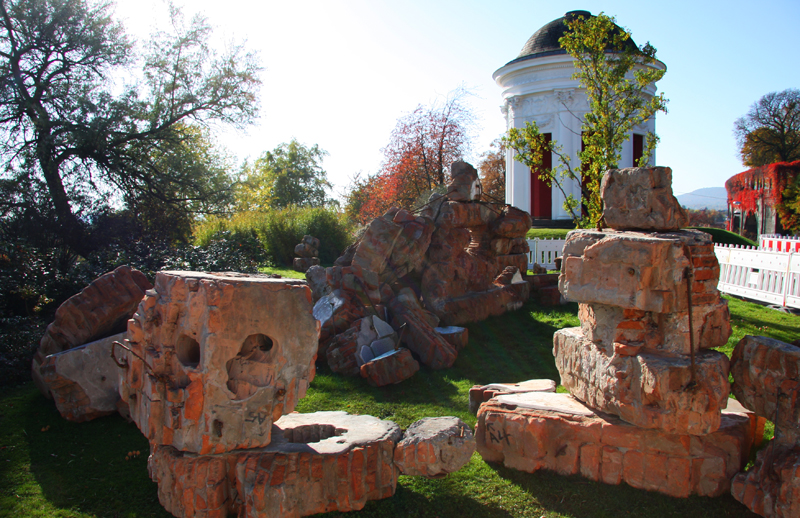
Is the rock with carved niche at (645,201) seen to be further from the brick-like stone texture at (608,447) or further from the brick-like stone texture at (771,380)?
the brick-like stone texture at (608,447)

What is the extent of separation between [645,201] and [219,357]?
3.39 metres

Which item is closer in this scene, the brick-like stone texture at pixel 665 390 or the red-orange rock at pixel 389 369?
the brick-like stone texture at pixel 665 390

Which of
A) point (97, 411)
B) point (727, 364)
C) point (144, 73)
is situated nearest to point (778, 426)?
point (727, 364)

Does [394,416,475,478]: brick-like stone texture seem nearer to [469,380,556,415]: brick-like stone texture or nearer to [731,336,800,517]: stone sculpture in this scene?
[469,380,556,415]: brick-like stone texture

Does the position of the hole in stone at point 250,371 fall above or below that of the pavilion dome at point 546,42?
below

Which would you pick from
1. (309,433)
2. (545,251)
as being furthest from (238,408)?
(545,251)

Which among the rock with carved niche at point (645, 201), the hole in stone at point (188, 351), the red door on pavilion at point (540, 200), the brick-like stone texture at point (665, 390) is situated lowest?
the brick-like stone texture at point (665, 390)

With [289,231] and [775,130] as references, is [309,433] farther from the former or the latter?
[775,130]

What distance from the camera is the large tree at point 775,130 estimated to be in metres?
30.6

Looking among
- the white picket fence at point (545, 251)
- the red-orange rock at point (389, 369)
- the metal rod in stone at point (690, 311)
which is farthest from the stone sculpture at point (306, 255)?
the metal rod in stone at point (690, 311)

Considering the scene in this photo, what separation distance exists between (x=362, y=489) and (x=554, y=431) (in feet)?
5.33

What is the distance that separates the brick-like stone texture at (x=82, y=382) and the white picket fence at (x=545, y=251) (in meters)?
10.8

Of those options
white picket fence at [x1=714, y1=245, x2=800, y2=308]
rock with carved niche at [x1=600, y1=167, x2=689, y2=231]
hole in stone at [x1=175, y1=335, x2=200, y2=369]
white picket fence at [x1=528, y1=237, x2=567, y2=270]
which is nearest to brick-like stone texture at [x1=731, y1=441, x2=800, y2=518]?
rock with carved niche at [x1=600, y1=167, x2=689, y2=231]

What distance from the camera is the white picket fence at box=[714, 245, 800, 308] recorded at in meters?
8.95
